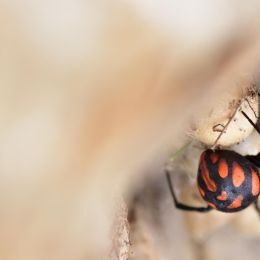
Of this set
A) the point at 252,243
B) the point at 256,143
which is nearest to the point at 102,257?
the point at 256,143

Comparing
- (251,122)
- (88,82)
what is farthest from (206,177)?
(88,82)

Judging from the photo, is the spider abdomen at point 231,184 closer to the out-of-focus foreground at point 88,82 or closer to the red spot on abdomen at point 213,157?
the red spot on abdomen at point 213,157

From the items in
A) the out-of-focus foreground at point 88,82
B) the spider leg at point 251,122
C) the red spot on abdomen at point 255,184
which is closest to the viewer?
the out-of-focus foreground at point 88,82

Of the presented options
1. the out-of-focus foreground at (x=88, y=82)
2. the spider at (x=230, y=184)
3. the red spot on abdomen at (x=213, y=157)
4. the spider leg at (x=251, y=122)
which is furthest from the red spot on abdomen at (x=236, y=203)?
the out-of-focus foreground at (x=88, y=82)

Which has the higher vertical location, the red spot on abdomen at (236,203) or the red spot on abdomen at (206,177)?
the red spot on abdomen at (206,177)

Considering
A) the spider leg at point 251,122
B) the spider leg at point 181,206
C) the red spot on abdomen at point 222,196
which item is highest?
the spider leg at point 251,122

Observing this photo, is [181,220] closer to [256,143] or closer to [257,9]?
[256,143]

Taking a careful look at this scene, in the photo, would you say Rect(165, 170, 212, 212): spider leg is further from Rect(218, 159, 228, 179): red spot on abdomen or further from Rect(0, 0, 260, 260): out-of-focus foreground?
Rect(0, 0, 260, 260): out-of-focus foreground

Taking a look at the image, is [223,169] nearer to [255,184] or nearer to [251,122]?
[255,184]

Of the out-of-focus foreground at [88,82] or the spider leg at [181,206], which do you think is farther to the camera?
the spider leg at [181,206]
